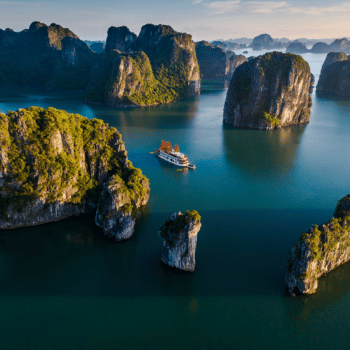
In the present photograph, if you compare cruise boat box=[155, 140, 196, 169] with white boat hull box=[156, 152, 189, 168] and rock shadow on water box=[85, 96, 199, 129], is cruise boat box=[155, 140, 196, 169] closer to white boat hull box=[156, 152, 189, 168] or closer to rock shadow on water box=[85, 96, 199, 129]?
white boat hull box=[156, 152, 189, 168]

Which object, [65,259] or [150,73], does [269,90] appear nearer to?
[150,73]

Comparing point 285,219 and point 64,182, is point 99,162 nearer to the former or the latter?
point 64,182

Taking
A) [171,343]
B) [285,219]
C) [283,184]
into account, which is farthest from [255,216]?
[171,343]

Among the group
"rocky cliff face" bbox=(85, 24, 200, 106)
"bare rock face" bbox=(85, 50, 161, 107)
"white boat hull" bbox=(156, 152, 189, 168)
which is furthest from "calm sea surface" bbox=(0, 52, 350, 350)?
"rocky cliff face" bbox=(85, 24, 200, 106)

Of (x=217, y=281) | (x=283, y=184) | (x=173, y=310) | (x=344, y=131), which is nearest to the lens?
(x=173, y=310)

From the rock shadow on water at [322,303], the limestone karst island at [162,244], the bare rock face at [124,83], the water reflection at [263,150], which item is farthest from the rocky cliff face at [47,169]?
the bare rock face at [124,83]

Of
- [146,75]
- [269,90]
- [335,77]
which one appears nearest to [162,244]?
[269,90]
